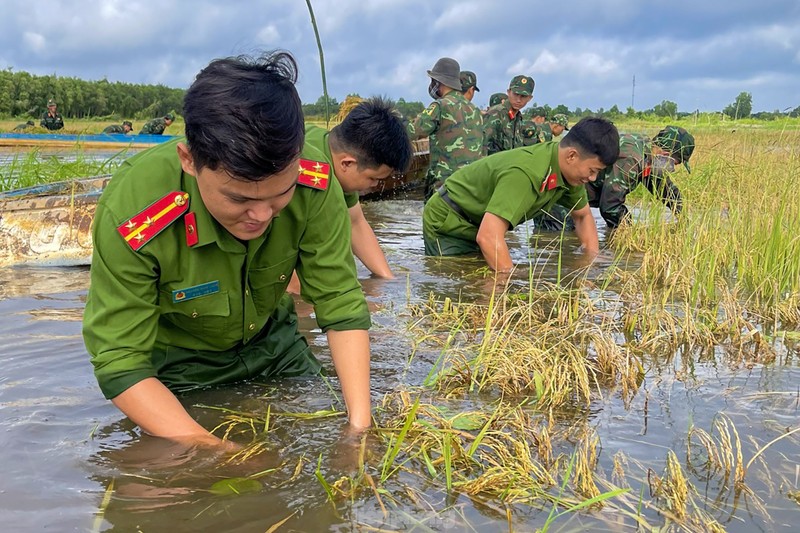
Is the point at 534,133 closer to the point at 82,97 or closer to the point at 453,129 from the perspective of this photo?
the point at 453,129

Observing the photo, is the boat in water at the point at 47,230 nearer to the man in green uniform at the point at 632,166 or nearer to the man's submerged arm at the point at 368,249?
the man's submerged arm at the point at 368,249

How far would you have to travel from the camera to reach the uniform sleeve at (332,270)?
8.18ft

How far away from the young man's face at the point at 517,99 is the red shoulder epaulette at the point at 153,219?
8764 millimetres

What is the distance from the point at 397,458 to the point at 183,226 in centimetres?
100

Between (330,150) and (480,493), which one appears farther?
(330,150)

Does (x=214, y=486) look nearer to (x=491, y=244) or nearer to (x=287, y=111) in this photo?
(x=287, y=111)

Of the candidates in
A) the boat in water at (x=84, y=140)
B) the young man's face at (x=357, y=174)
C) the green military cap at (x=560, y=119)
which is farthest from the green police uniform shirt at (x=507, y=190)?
the boat in water at (x=84, y=140)

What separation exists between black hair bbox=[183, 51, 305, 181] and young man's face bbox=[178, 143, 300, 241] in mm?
34

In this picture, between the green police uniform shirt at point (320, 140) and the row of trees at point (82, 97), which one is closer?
the green police uniform shirt at point (320, 140)

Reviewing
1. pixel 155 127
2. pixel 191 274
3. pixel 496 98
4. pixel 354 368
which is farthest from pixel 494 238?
pixel 155 127

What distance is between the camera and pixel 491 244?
5328 mm

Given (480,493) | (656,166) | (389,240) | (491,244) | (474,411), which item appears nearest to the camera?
(480,493)

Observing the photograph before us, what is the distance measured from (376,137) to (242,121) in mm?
2018

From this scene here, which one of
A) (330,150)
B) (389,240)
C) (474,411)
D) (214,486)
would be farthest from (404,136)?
(389,240)
